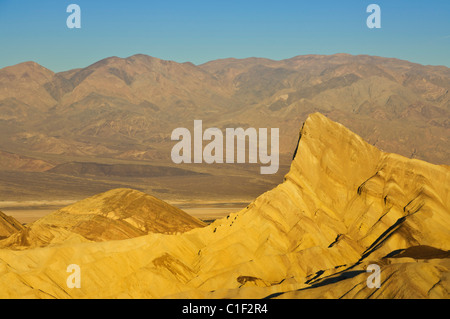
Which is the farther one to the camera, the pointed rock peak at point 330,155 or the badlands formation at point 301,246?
the pointed rock peak at point 330,155

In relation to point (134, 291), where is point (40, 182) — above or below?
above

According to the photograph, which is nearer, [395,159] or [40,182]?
[395,159]

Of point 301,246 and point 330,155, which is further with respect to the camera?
point 330,155

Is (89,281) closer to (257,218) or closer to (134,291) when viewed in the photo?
(134,291)

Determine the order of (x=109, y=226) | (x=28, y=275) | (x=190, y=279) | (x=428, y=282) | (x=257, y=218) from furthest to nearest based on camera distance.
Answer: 1. (x=109, y=226)
2. (x=257, y=218)
3. (x=190, y=279)
4. (x=28, y=275)
5. (x=428, y=282)

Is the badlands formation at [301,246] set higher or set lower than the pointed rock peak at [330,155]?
lower

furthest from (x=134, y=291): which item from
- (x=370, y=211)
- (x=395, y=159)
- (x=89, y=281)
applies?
(x=395, y=159)

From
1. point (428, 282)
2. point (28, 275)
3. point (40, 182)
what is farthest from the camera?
point (40, 182)

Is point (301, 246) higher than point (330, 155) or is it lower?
lower
